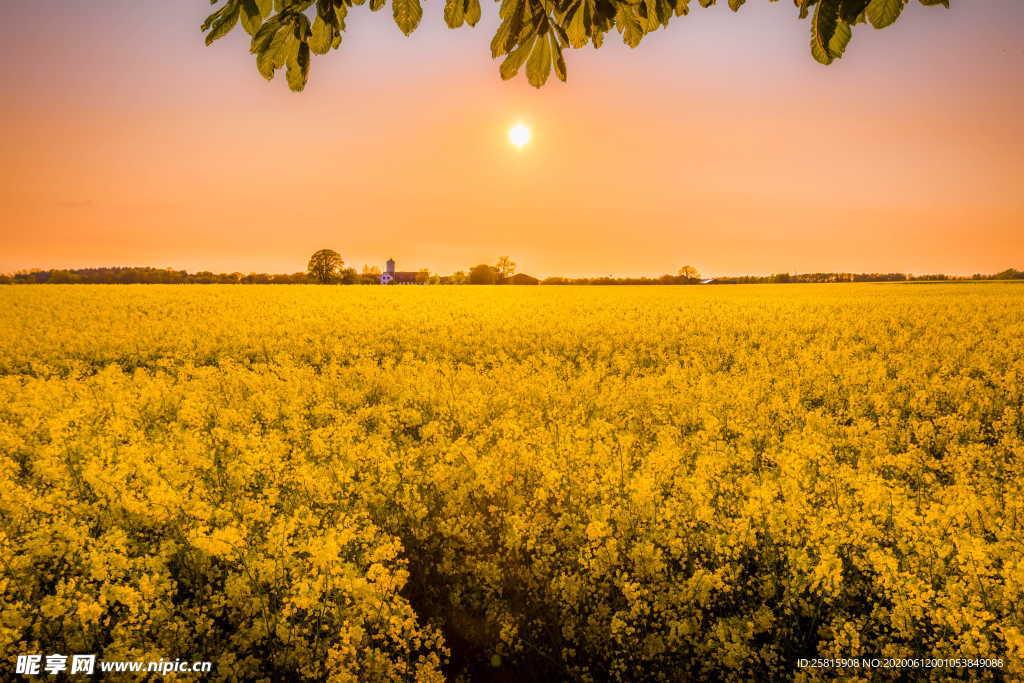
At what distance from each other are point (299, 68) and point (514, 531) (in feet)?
10.3

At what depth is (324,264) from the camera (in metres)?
85.1

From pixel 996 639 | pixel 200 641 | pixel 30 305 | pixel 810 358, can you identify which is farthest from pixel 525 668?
pixel 30 305

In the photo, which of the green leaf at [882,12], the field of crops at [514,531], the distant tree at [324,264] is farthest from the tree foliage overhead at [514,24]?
the distant tree at [324,264]

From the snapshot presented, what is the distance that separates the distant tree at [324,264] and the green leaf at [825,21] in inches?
3394

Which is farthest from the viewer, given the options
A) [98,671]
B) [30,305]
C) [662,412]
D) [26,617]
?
[30,305]

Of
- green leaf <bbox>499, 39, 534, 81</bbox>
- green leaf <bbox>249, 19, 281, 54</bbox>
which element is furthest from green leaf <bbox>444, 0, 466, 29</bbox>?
green leaf <bbox>249, 19, 281, 54</bbox>

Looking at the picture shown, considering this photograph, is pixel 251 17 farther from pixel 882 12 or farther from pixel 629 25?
pixel 882 12

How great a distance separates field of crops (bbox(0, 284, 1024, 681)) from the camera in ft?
9.50

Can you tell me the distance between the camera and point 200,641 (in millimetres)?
3086

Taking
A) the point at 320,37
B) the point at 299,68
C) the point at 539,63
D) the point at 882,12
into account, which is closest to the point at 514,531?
the point at 539,63

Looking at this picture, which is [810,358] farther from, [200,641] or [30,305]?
[30,305]

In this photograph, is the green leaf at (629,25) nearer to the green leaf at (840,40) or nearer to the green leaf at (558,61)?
the green leaf at (558,61)

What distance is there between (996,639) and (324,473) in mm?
4764

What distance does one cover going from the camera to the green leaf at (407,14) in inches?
87.4
